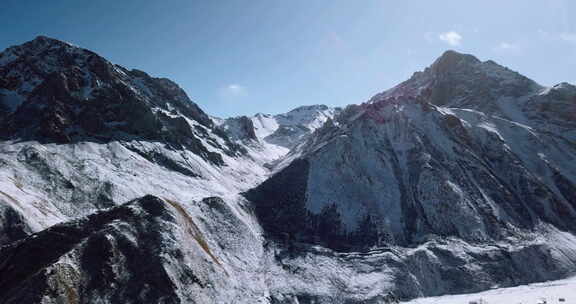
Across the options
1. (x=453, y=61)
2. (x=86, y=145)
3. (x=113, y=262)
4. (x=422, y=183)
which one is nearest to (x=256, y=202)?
(x=422, y=183)

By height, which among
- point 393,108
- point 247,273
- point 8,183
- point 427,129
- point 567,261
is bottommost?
point 567,261

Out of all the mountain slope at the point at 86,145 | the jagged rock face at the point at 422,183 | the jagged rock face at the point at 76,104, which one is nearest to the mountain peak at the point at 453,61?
the jagged rock face at the point at 422,183

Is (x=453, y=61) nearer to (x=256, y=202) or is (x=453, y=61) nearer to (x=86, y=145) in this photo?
(x=256, y=202)

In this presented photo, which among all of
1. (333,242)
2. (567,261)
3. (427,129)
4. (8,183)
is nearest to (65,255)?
(8,183)

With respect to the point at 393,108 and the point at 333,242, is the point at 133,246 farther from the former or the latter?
the point at 393,108

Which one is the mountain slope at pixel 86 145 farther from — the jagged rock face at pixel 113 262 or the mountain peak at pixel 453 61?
the mountain peak at pixel 453 61

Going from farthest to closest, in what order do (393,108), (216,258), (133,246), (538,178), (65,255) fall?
(393,108), (538,178), (216,258), (133,246), (65,255)
